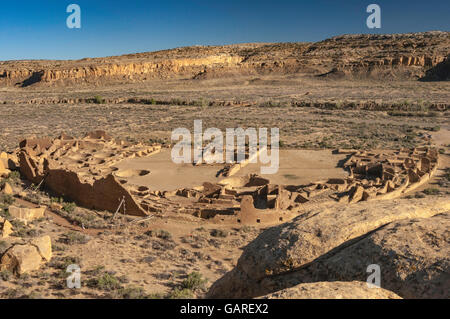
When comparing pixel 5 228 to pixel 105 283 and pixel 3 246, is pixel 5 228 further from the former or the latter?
pixel 105 283

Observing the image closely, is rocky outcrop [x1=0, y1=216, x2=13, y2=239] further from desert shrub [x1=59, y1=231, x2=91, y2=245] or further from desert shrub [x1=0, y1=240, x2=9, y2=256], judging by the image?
desert shrub [x1=59, y1=231, x2=91, y2=245]

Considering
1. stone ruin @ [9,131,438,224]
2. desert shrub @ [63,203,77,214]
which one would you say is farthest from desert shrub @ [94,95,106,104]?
desert shrub @ [63,203,77,214]

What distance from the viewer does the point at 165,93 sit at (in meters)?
68.6

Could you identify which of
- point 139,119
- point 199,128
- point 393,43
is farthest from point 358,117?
point 393,43

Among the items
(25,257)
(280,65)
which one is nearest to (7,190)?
(25,257)

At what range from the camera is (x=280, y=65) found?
8781 centimetres

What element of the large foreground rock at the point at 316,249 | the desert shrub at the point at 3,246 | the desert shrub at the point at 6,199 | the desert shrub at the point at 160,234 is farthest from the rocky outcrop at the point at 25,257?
the desert shrub at the point at 6,199

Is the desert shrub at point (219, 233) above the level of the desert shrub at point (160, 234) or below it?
below

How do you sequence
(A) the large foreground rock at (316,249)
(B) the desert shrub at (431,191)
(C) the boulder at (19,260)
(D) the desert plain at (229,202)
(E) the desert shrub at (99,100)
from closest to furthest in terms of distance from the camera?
(A) the large foreground rock at (316,249) < (D) the desert plain at (229,202) < (C) the boulder at (19,260) < (B) the desert shrub at (431,191) < (E) the desert shrub at (99,100)

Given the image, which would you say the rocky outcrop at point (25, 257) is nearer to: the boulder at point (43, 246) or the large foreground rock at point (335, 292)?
the boulder at point (43, 246)

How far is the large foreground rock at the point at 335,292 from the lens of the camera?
424 cm

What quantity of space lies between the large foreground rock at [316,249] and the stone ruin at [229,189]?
25.6 feet

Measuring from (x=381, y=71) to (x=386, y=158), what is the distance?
195 ft
